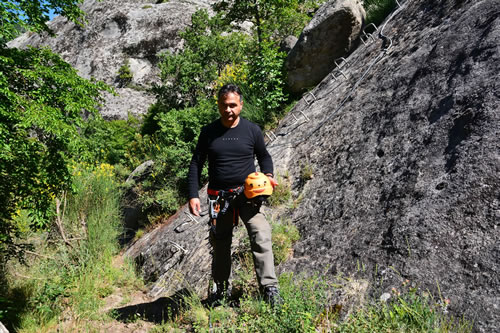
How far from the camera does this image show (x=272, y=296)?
Result: 2.65 metres

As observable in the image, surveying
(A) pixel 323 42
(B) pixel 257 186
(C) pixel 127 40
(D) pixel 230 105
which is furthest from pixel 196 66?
(C) pixel 127 40

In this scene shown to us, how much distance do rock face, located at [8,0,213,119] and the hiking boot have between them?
15.0 meters

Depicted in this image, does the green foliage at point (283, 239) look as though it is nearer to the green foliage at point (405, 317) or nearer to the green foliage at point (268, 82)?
the green foliage at point (405, 317)

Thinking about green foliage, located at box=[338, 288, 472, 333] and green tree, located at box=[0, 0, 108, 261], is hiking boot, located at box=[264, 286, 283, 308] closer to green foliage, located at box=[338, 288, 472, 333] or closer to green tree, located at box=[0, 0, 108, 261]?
green foliage, located at box=[338, 288, 472, 333]

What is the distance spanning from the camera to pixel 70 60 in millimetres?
18984

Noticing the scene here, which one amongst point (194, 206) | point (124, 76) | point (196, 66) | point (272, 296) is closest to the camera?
point (272, 296)

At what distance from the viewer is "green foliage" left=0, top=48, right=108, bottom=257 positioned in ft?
11.1

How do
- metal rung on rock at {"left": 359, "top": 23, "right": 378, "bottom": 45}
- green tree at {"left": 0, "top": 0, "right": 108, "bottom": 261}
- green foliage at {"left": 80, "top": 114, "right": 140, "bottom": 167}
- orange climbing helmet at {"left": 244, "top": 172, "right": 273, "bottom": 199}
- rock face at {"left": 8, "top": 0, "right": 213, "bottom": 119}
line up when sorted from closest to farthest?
orange climbing helmet at {"left": 244, "top": 172, "right": 273, "bottom": 199}
green tree at {"left": 0, "top": 0, "right": 108, "bottom": 261}
metal rung on rock at {"left": 359, "top": 23, "right": 378, "bottom": 45}
green foliage at {"left": 80, "top": 114, "right": 140, "bottom": 167}
rock face at {"left": 8, "top": 0, "right": 213, "bottom": 119}

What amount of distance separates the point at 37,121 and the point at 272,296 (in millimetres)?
2701

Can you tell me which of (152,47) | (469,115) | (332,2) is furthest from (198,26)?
(469,115)

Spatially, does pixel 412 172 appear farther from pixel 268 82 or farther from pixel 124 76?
pixel 124 76

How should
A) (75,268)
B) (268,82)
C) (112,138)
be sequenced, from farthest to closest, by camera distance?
(112,138) < (268,82) < (75,268)

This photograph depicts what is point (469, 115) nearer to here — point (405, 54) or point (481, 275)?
point (481, 275)

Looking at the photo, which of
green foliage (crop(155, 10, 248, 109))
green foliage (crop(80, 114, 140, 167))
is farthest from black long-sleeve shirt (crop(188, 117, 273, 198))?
green foliage (crop(80, 114, 140, 167))
